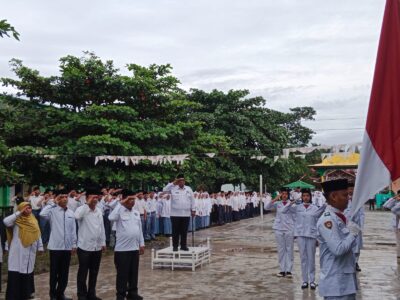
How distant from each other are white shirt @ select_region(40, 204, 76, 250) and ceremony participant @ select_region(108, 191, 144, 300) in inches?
30.9

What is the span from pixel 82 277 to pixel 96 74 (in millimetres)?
11583

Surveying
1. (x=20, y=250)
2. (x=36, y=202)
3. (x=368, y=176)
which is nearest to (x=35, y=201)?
(x=36, y=202)

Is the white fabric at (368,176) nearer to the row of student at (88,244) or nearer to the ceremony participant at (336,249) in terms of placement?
the ceremony participant at (336,249)

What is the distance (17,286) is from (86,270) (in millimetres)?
1163

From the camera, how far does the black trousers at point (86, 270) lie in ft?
28.6

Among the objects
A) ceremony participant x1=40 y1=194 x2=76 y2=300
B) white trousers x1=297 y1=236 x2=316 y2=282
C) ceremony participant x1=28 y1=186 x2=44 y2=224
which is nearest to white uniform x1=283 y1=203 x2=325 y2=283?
white trousers x1=297 y1=236 x2=316 y2=282

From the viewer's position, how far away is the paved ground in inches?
379

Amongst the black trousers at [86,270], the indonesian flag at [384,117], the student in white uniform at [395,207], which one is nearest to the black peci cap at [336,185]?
the indonesian flag at [384,117]

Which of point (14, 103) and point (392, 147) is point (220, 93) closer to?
point (14, 103)

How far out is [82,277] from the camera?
28.7ft

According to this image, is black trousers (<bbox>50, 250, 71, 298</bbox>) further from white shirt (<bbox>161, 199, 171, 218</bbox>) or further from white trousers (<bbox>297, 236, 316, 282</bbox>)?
white shirt (<bbox>161, 199, 171, 218</bbox>)

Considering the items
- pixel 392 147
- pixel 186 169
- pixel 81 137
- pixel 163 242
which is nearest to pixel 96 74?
pixel 81 137

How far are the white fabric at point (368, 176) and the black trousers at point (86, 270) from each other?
5.69m

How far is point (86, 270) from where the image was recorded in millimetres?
8805
